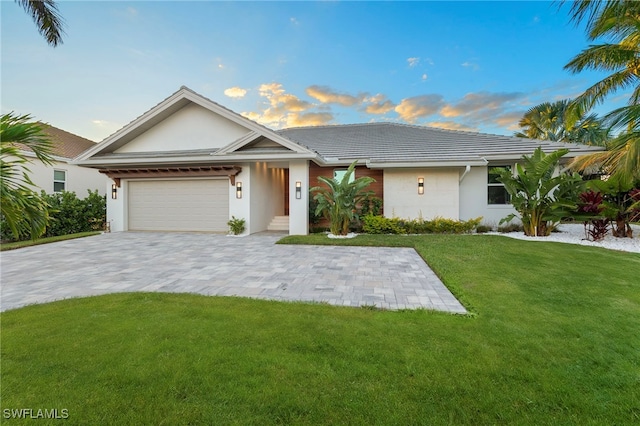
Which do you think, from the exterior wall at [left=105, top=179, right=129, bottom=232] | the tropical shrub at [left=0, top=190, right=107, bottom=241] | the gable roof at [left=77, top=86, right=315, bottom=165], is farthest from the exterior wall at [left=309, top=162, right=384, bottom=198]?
the tropical shrub at [left=0, top=190, right=107, bottom=241]

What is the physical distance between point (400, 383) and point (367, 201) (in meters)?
10.4

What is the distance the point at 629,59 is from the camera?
787cm

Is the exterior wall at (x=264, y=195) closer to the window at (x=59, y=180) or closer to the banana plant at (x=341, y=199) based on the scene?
the banana plant at (x=341, y=199)

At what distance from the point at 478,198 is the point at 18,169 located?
1428 cm

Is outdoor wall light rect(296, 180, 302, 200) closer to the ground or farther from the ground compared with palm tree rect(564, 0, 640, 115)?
closer to the ground

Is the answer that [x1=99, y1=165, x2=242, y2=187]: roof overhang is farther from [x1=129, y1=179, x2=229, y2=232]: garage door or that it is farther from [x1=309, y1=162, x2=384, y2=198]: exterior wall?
[x1=309, y1=162, x2=384, y2=198]: exterior wall

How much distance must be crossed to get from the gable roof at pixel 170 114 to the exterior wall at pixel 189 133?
0.25 meters

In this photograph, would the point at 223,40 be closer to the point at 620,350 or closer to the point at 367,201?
the point at 367,201

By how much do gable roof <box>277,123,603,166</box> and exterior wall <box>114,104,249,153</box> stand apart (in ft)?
11.7

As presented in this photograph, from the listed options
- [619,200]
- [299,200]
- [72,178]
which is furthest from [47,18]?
[619,200]

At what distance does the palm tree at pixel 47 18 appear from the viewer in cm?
715

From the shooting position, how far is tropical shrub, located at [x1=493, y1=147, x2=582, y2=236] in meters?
9.29

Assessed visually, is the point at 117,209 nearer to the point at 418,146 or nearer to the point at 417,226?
the point at 417,226

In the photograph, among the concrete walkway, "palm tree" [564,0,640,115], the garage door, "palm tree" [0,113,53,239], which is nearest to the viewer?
"palm tree" [0,113,53,239]
